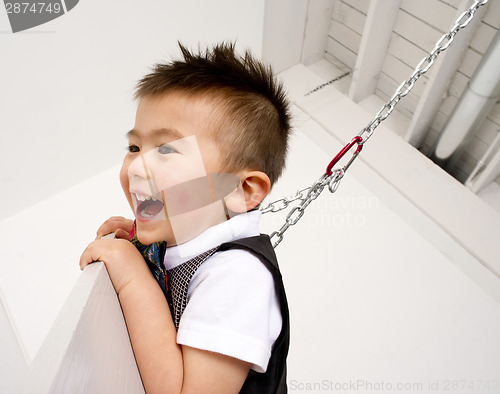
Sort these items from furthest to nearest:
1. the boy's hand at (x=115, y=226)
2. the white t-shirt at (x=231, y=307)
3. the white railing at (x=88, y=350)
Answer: the boy's hand at (x=115, y=226)
the white t-shirt at (x=231, y=307)
the white railing at (x=88, y=350)

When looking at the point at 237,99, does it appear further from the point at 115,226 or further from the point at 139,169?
the point at 115,226

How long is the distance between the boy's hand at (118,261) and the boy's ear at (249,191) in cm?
16

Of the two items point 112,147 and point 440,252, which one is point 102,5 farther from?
point 440,252

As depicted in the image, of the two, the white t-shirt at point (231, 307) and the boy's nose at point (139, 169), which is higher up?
the boy's nose at point (139, 169)

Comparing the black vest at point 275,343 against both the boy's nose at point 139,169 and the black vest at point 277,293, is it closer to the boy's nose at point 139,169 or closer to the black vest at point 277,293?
the black vest at point 277,293

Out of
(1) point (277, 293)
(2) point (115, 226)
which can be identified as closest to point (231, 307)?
(1) point (277, 293)

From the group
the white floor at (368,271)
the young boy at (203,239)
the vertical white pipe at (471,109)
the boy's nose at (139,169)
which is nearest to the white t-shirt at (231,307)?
the young boy at (203,239)

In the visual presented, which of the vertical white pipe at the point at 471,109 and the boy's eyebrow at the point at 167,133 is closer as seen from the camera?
the boy's eyebrow at the point at 167,133

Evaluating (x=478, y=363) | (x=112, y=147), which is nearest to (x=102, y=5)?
(x=112, y=147)

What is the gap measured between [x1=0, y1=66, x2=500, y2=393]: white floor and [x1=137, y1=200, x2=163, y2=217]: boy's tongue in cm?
55

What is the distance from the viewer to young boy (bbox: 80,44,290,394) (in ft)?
1.55

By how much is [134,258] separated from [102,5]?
0.69m

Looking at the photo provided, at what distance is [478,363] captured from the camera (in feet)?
3.03

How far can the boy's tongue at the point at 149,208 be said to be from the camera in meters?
0.58
